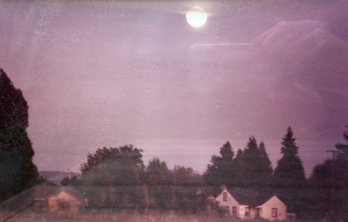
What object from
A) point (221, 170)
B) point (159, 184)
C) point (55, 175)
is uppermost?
point (221, 170)

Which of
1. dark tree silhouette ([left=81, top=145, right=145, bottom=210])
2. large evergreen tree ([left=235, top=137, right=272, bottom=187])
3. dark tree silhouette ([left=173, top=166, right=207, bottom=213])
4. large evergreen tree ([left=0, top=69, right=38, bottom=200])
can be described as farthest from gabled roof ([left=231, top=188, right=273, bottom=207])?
large evergreen tree ([left=0, top=69, right=38, bottom=200])

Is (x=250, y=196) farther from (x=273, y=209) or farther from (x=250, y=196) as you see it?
(x=273, y=209)

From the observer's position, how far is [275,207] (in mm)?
8656

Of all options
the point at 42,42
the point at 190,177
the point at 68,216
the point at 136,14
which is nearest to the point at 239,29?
the point at 136,14

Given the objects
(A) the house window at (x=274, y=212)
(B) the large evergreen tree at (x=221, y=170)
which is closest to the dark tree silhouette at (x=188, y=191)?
(B) the large evergreen tree at (x=221, y=170)

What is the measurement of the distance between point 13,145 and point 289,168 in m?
3.86

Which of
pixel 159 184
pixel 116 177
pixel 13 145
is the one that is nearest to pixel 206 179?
pixel 159 184

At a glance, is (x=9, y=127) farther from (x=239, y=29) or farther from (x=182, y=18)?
(x=239, y=29)

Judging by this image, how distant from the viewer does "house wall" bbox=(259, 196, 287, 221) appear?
8.59 m

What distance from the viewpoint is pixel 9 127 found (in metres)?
9.42

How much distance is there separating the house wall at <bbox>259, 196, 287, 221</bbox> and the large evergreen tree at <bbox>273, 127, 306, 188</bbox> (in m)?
0.23

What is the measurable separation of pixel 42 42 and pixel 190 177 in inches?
113

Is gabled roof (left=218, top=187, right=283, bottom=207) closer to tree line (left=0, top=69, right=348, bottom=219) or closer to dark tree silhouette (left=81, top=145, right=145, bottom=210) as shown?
tree line (left=0, top=69, right=348, bottom=219)

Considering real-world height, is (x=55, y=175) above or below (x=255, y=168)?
below
